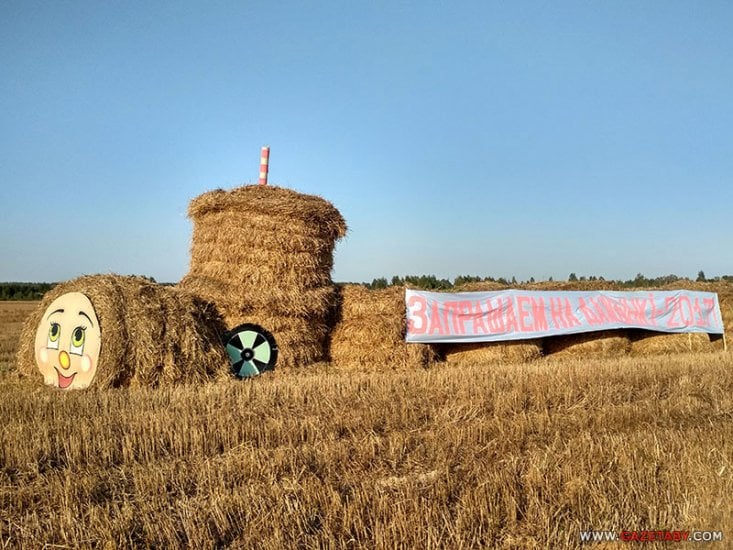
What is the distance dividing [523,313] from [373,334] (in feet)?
10.5

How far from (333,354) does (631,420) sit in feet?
17.9

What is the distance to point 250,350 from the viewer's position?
9.32 metres

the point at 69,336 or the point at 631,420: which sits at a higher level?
the point at 69,336

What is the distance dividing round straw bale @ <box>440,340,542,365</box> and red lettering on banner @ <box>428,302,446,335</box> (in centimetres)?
54

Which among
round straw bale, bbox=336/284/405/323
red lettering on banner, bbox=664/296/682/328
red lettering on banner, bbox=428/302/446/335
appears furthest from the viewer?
red lettering on banner, bbox=664/296/682/328

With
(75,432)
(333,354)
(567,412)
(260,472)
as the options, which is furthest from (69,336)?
(567,412)

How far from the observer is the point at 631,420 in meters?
5.91

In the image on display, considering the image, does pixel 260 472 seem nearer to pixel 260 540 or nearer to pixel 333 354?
pixel 260 540

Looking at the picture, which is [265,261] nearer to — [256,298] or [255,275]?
[255,275]

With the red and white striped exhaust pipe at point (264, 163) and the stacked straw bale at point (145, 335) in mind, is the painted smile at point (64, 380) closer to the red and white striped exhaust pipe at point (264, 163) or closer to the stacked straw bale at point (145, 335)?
the stacked straw bale at point (145, 335)

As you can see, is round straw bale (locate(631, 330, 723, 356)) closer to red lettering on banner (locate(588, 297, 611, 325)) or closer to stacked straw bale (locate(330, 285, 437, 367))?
red lettering on banner (locate(588, 297, 611, 325))

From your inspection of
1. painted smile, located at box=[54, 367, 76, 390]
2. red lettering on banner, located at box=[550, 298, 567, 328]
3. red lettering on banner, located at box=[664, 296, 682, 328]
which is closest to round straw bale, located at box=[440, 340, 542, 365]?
red lettering on banner, located at box=[550, 298, 567, 328]

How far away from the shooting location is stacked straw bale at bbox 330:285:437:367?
10117 mm

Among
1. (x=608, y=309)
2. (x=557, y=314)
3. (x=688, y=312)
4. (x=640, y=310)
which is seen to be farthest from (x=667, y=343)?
(x=557, y=314)
